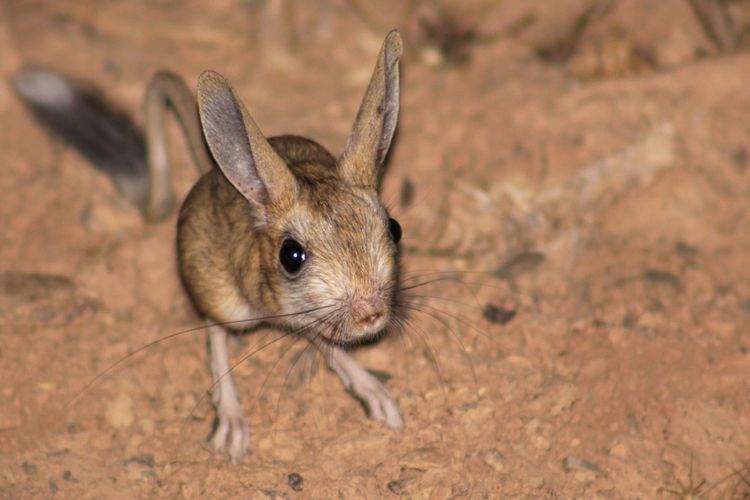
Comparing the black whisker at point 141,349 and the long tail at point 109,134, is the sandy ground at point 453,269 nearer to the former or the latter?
the black whisker at point 141,349

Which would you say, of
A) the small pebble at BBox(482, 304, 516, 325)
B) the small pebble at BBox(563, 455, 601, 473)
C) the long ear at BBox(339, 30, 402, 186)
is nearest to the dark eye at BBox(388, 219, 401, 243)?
the long ear at BBox(339, 30, 402, 186)

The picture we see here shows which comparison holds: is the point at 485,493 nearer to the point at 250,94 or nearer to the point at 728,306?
the point at 728,306

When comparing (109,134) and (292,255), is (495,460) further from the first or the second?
(109,134)

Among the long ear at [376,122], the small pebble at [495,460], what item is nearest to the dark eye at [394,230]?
the long ear at [376,122]

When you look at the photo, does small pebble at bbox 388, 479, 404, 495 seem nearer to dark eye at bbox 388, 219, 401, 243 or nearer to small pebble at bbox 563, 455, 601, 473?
small pebble at bbox 563, 455, 601, 473

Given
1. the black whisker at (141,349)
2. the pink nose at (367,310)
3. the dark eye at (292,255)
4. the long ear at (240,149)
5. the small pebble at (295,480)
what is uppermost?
the long ear at (240,149)

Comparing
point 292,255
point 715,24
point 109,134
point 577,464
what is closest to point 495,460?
point 577,464
